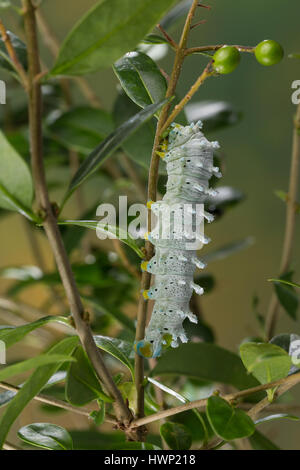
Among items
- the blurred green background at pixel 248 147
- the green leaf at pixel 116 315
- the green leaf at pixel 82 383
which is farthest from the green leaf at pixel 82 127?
the blurred green background at pixel 248 147

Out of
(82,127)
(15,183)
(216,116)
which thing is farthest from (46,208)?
(216,116)

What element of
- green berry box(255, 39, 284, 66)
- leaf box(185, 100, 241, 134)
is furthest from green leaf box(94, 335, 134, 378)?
leaf box(185, 100, 241, 134)

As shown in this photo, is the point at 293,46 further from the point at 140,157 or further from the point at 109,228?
the point at 109,228

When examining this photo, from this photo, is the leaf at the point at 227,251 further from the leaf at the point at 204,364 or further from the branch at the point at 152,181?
the branch at the point at 152,181

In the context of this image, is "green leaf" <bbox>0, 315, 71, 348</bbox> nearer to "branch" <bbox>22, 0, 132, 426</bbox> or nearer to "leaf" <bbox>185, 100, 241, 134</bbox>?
"branch" <bbox>22, 0, 132, 426</bbox>

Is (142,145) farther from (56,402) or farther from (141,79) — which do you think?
(56,402)

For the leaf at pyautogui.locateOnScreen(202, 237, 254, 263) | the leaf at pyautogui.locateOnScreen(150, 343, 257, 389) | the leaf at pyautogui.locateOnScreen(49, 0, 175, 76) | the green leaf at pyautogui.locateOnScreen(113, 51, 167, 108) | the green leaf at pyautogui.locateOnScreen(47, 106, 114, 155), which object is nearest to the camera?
the leaf at pyautogui.locateOnScreen(49, 0, 175, 76)
